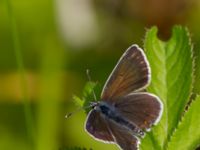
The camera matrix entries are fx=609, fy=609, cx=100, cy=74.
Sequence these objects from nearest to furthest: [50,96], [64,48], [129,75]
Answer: [129,75] < [50,96] < [64,48]

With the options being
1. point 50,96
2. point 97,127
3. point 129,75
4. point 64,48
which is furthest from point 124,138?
point 64,48

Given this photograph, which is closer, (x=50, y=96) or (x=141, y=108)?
(x=141, y=108)

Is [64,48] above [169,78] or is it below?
below

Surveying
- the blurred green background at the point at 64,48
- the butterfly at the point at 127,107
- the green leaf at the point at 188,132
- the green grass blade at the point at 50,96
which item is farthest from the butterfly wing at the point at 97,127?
the blurred green background at the point at 64,48

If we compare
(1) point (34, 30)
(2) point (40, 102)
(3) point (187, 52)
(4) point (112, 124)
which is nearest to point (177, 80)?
(3) point (187, 52)

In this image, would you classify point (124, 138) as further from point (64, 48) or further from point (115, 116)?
point (64, 48)

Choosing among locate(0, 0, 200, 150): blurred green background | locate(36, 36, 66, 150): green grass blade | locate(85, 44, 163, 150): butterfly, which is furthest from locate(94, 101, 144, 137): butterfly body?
locate(0, 0, 200, 150): blurred green background

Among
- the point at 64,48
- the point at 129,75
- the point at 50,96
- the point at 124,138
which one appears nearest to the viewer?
the point at 124,138

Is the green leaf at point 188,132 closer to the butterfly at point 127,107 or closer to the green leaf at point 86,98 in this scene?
the butterfly at point 127,107

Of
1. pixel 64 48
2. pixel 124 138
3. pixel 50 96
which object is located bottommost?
pixel 50 96
